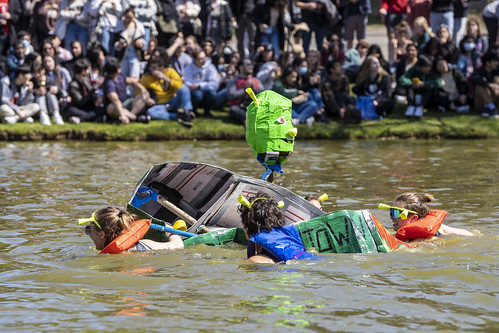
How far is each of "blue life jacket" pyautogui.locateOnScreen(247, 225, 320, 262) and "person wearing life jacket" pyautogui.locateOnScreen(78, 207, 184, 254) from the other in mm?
957

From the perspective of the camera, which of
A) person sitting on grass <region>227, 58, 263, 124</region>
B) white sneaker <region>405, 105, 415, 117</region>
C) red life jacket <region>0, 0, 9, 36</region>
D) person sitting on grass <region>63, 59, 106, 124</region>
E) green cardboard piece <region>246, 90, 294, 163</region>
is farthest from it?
red life jacket <region>0, 0, 9, 36</region>

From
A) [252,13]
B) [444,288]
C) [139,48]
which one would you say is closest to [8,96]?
[139,48]

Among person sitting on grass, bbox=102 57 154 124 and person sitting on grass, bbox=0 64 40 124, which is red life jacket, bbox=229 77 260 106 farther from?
person sitting on grass, bbox=0 64 40 124

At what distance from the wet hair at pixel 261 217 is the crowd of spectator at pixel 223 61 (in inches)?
381

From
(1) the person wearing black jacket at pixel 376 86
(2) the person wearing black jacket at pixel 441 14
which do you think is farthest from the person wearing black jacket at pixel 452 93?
(2) the person wearing black jacket at pixel 441 14

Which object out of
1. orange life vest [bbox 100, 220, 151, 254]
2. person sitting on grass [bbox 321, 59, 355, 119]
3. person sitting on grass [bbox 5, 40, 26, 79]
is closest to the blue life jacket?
orange life vest [bbox 100, 220, 151, 254]

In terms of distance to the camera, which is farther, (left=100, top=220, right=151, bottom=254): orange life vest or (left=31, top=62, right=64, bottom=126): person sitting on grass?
(left=31, top=62, right=64, bottom=126): person sitting on grass

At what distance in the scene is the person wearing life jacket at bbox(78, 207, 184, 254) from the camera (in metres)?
7.19

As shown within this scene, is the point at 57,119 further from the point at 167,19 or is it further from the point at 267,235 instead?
the point at 267,235

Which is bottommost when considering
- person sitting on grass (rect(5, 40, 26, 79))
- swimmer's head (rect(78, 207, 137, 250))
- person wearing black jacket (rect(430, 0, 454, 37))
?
swimmer's head (rect(78, 207, 137, 250))

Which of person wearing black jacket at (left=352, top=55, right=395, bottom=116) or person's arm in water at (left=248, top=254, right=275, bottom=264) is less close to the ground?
person wearing black jacket at (left=352, top=55, right=395, bottom=116)

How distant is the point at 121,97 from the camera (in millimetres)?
16719

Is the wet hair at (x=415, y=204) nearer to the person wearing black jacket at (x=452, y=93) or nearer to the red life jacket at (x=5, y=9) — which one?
the person wearing black jacket at (x=452, y=93)

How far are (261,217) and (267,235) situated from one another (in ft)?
0.49
